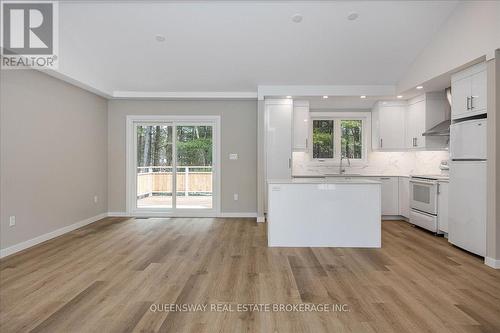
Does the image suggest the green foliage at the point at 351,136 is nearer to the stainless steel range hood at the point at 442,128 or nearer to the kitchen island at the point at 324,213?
the stainless steel range hood at the point at 442,128

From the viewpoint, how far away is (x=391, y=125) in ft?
19.2

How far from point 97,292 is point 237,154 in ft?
12.7

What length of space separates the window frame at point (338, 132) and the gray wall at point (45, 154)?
454 centimetres

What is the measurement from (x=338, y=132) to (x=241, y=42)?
10.7 ft

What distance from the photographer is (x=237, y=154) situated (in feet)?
19.8

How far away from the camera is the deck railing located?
6125 mm

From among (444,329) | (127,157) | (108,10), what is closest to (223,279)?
(444,329)

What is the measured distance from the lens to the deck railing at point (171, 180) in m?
6.12

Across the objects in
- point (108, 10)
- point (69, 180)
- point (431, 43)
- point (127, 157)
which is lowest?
point (69, 180)

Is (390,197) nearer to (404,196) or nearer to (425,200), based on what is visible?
(404,196)

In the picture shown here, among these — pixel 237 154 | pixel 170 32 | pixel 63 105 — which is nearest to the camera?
pixel 170 32

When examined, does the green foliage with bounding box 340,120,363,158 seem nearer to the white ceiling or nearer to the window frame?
the window frame

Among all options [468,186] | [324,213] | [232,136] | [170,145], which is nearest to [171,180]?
[170,145]

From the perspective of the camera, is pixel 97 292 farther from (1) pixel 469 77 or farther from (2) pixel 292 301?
(1) pixel 469 77
